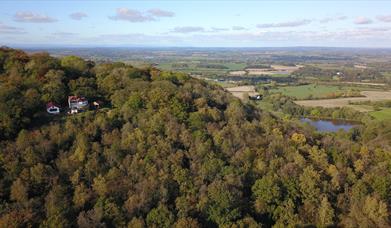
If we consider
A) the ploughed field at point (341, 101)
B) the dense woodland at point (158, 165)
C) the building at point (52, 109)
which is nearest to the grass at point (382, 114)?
the ploughed field at point (341, 101)

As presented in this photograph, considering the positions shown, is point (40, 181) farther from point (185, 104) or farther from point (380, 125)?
point (380, 125)

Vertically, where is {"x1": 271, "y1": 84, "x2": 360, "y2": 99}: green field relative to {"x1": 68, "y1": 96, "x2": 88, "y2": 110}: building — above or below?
below

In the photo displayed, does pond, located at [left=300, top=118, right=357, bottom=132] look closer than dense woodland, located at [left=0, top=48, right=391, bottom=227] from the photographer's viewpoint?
No

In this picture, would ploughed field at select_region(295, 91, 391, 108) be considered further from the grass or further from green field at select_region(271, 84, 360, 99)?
the grass

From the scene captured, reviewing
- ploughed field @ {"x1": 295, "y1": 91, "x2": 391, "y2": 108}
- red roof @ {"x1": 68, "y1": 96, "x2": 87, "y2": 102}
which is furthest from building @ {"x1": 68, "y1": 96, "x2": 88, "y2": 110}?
ploughed field @ {"x1": 295, "y1": 91, "x2": 391, "y2": 108}

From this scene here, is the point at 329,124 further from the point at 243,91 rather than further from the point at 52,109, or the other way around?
the point at 52,109

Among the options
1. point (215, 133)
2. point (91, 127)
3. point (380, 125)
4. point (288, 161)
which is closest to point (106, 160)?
point (91, 127)
